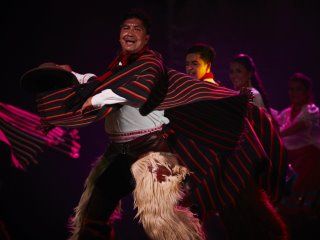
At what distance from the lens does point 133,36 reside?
3877 millimetres

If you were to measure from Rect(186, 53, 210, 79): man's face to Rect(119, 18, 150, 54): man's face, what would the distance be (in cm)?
127

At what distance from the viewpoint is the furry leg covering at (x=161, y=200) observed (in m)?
3.52

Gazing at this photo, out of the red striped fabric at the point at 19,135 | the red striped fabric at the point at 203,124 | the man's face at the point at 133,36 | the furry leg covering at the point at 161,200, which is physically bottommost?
the red striped fabric at the point at 19,135

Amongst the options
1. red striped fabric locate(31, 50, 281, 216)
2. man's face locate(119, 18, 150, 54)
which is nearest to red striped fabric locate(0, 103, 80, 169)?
red striped fabric locate(31, 50, 281, 216)

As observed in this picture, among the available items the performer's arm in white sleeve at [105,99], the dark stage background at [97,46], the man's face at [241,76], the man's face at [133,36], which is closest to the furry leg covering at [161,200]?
the performer's arm in white sleeve at [105,99]

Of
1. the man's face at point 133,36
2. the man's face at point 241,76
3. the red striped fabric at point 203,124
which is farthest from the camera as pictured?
the man's face at point 241,76

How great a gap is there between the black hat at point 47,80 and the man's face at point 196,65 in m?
1.42

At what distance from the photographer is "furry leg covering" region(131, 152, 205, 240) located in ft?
11.6

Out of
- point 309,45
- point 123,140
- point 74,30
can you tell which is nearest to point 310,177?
point 309,45

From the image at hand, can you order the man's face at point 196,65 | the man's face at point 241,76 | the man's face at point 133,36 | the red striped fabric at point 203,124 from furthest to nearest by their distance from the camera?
the man's face at point 241,76
the man's face at point 196,65
the man's face at point 133,36
the red striped fabric at point 203,124

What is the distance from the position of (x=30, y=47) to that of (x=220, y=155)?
291cm

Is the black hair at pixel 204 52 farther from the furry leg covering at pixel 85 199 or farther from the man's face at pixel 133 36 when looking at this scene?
the furry leg covering at pixel 85 199

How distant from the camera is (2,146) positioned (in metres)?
4.27

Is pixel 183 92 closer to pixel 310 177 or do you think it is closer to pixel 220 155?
pixel 220 155
